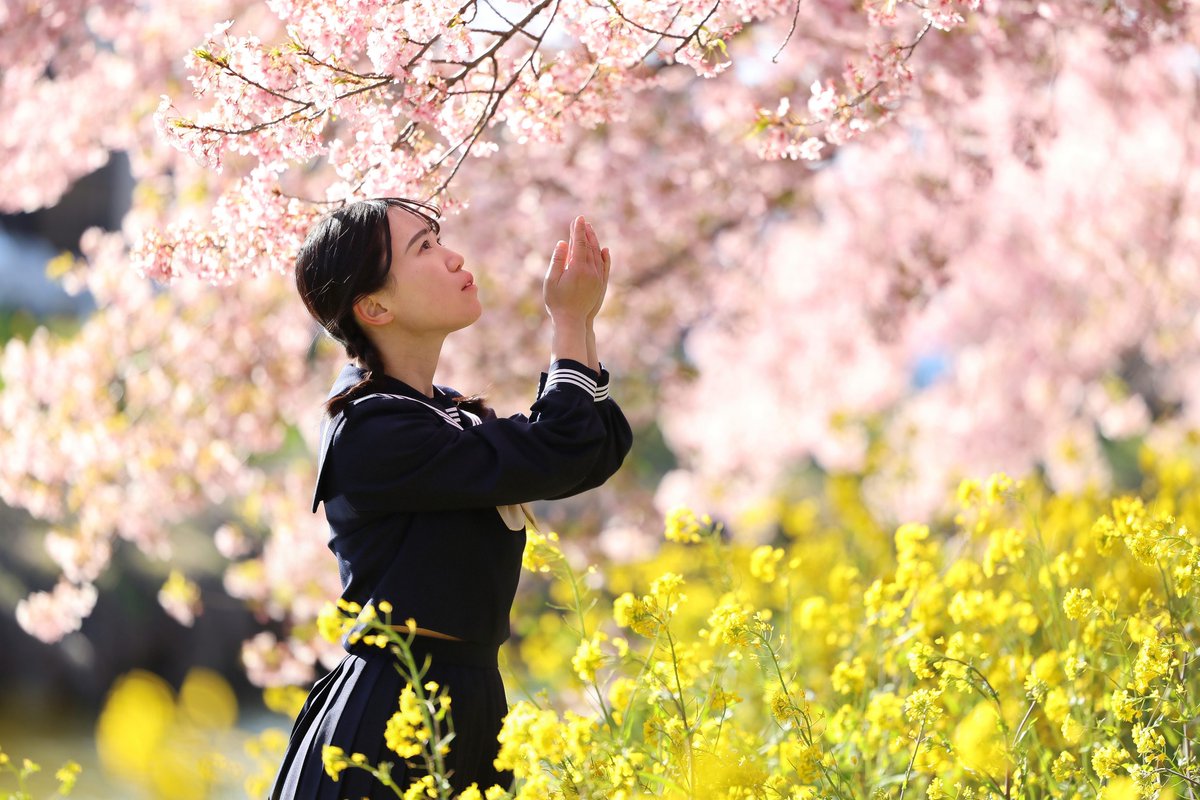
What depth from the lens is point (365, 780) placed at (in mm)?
1722

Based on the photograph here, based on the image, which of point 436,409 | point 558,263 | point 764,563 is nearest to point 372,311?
point 436,409

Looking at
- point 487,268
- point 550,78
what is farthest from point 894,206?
point 550,78

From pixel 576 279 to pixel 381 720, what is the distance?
2.32 feet

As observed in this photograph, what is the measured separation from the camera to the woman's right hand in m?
1.83

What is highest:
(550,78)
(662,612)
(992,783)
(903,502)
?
(903,502)

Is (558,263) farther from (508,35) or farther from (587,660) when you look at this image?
(587,660)

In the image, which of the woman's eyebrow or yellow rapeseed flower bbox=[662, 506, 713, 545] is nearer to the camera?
the woman's eyebrow

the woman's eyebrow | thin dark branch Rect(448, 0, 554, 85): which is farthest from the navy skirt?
thin dark branch Rect(448, 0, 554, 85)

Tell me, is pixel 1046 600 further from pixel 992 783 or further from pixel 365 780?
pixel 365 780

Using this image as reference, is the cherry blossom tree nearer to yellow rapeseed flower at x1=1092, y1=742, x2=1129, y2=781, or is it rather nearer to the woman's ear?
the woman's ear

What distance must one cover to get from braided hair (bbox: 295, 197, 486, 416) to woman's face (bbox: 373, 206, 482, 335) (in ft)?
0.06

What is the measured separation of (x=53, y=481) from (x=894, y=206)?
15.5ft

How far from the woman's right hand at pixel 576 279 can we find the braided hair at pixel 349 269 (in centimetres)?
24

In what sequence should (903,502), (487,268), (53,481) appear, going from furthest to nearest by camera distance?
(903,502)
(487,268)
(53,481)
